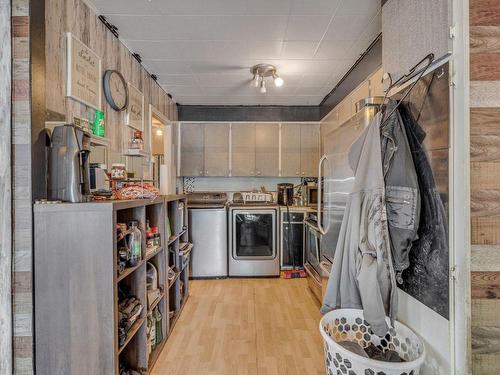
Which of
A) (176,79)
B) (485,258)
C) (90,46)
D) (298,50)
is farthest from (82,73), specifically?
(485,258)

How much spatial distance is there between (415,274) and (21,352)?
184cm

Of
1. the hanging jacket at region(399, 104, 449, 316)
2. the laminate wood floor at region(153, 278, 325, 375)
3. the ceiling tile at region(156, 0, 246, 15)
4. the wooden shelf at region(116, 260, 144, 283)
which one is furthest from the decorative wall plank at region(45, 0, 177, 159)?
the hanging jacket at region(399, 104, 449, 316)

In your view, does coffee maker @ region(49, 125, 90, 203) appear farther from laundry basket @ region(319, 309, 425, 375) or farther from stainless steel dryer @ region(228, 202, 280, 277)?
stainless steel dryer @ region(228, 202, 280, 277)

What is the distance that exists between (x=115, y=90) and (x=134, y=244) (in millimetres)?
1243

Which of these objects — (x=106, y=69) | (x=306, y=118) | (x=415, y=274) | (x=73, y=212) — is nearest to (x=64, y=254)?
(x=73, y=212)

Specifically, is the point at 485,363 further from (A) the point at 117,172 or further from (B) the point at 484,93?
(A) the point at 117,172

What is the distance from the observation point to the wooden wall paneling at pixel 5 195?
1.20 metres

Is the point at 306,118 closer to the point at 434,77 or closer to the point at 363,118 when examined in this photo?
the point at 363,118

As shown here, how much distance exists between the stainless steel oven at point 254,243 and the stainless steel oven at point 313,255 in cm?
46

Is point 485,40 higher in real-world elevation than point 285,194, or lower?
higher

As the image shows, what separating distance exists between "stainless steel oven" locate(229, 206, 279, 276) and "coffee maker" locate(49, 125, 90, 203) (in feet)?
7.73

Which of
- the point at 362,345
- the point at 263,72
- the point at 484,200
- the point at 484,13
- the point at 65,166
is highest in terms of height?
the point at 263,72

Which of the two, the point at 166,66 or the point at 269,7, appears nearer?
the point at 269,7

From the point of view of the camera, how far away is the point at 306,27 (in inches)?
79.4
